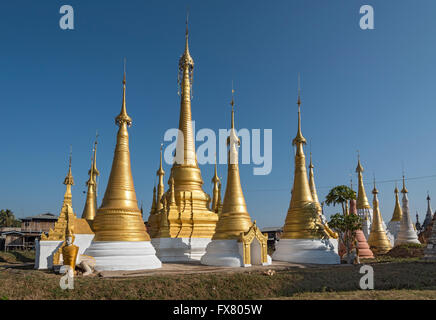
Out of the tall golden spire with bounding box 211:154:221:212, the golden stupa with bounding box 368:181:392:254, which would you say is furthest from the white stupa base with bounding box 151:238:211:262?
the golden stupa with bounding box 368:181:392:254

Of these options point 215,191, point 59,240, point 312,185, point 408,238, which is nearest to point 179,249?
point 59,240

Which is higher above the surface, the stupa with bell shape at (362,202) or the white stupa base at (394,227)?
the stupa with bell shape at (362,202)

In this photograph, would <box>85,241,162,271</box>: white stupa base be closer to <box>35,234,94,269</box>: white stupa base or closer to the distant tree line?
<box>35,234,94,269</box>: white stupa base

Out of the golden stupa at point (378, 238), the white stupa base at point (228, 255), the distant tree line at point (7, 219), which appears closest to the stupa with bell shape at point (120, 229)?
the white stupa base at point (228, 255)

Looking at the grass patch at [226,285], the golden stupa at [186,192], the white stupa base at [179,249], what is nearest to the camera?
the grass patch at [226,285]

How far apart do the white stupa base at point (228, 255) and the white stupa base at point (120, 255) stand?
4393 millimetres

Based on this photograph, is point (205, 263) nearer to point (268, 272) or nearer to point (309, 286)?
point (268, 272)

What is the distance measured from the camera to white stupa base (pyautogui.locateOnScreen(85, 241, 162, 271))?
20.1m

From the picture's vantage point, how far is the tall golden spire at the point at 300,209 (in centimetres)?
2736

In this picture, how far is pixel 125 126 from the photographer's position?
79.5 feet

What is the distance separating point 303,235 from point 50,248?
1777 centimetres

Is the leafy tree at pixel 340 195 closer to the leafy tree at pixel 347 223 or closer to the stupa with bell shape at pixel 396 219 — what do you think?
the leafy tree at pixel 347 223
